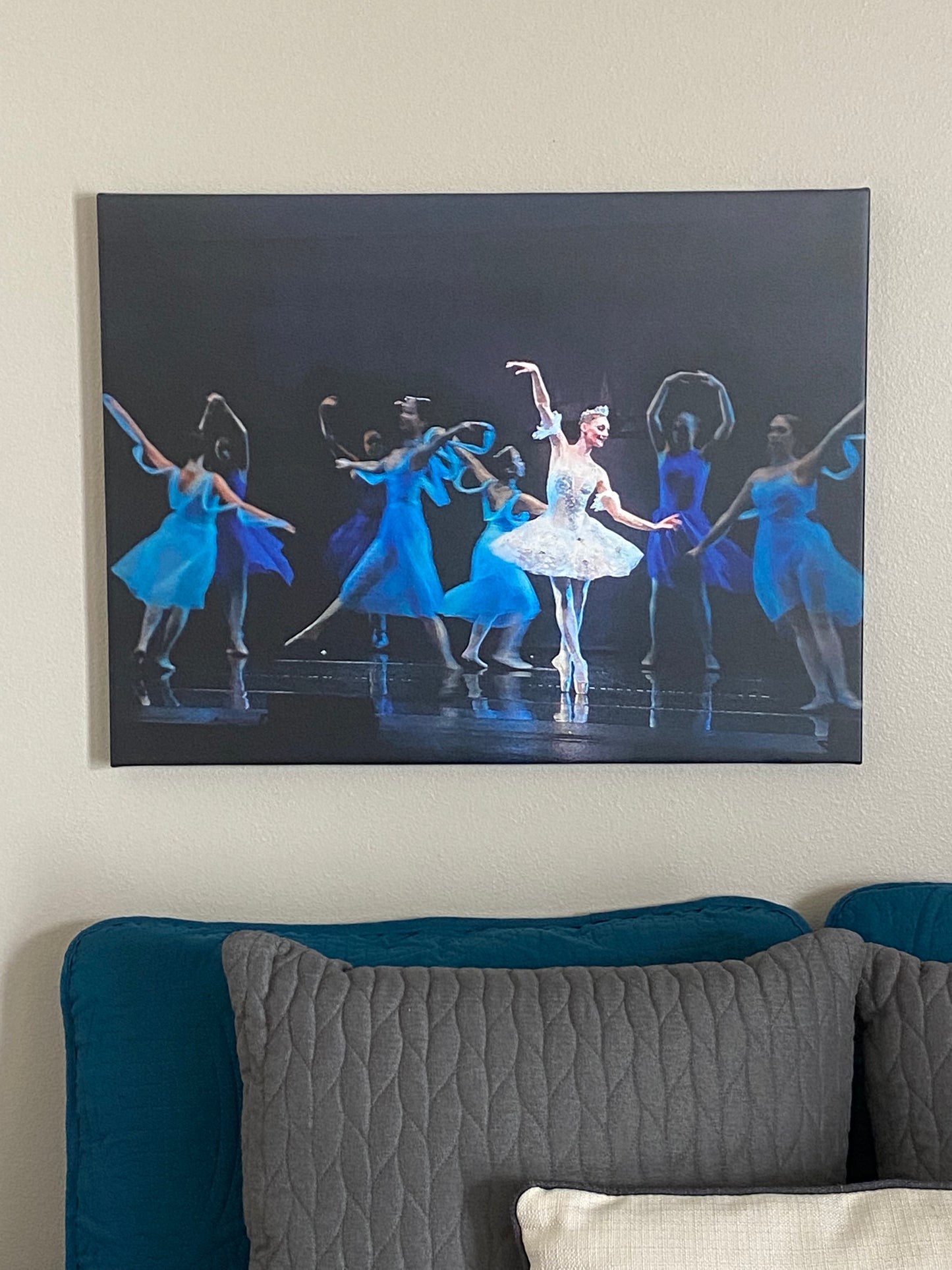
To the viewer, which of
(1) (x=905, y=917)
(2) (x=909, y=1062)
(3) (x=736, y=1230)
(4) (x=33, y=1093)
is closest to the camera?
(3) (x=736, y=1230)

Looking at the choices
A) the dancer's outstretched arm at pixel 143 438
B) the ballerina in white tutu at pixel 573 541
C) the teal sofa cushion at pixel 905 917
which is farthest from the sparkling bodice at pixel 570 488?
the teal sofa cushion at pixel 905 917

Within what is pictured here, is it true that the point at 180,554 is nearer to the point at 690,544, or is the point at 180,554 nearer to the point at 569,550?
the point at 569,550

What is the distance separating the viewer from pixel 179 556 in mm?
1303

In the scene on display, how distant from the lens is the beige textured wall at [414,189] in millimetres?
1287

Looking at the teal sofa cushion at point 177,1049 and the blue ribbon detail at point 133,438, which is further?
the blue ribbon detail at point 133,438

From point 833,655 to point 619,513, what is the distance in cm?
32

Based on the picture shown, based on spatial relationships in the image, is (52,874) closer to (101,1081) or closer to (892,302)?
(101,1081)

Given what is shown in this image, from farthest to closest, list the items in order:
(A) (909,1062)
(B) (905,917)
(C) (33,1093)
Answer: (C) (33,1093) → (B) (905,917) → (A) (909,1062)

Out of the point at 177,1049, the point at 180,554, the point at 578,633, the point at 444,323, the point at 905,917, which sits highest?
the point at 444,323

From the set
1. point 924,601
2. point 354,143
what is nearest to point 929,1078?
point 924,601

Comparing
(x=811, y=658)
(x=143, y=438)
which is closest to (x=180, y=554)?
(x=143, y=438)

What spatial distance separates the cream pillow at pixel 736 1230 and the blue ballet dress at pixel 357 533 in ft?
2.39

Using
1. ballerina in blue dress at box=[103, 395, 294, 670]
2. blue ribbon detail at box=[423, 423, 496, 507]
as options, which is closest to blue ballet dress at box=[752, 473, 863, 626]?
blue ribbon detail at box=[423, 423, 496, 507]

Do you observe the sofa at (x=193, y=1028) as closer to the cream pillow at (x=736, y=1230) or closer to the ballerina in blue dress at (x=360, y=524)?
the cream pillow at (x=736, y=1230)
